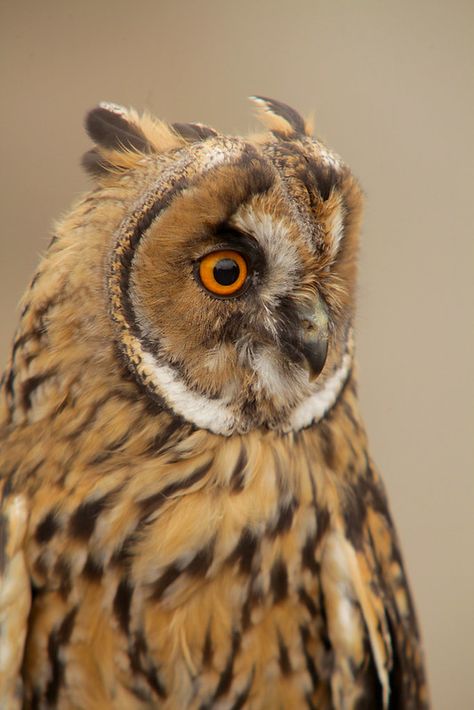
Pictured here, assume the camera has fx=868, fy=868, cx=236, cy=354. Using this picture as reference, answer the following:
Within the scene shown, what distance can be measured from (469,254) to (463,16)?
632mm

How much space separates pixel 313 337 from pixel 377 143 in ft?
3.45

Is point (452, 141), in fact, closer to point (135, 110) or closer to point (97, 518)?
point (135, 110)

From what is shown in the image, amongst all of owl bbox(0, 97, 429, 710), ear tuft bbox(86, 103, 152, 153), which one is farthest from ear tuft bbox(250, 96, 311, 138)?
ear tuft bbox(86, 103, 152, 153)

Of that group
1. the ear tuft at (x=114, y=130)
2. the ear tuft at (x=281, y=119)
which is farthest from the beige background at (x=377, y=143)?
the ear tuft at (x=281, y=119)

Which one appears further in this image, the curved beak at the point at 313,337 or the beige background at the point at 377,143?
the beige background at the point at 377,143

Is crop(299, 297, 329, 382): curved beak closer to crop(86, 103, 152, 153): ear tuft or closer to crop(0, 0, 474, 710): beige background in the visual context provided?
crop(0, 0, 474, 710): beige background

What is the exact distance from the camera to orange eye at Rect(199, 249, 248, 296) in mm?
1126

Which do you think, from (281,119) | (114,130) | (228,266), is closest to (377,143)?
(281,119)

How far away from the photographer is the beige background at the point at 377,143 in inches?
72.9

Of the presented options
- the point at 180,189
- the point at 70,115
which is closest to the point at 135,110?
the point at 180,189

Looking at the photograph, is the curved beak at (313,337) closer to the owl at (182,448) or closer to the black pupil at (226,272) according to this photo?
the owl at (182,448)

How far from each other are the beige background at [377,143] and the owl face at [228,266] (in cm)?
19

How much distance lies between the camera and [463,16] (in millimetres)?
2061

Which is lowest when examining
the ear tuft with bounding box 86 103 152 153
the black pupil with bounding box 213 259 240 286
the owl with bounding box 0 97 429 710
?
the owl with bounding box 0 97 429 710
